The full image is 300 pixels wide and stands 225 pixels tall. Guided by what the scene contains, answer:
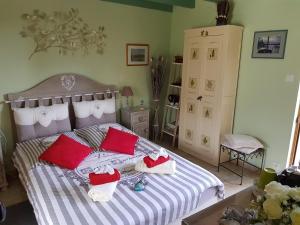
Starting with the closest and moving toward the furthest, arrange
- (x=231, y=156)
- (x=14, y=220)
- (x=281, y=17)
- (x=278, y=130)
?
(x=14, y=220)
(x=281, y=17)
(x=278, y=130)
(x=231, y=156)

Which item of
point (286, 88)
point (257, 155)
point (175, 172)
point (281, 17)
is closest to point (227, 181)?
point (257, 155)

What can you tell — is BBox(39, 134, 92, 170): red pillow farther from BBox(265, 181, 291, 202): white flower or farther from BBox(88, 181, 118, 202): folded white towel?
BBox(265, 181, 291, 202): white flower

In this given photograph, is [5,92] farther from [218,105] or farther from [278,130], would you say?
[278,130]

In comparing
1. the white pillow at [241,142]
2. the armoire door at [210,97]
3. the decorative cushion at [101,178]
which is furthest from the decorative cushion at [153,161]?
the armoire door at [210,97]

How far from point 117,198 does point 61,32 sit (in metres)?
2.36

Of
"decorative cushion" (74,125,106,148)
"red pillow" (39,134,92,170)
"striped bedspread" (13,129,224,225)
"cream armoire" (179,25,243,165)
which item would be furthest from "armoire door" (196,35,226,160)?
"red pillow" (39,134,92,170)

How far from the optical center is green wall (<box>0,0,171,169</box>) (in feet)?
9.48

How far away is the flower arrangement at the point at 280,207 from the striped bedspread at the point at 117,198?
38.1 inches

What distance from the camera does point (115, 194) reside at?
1956 millimetres

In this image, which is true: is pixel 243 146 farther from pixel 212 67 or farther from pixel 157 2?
pixel 157 2

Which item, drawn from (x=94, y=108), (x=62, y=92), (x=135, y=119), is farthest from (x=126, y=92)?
(x=62, y=92)

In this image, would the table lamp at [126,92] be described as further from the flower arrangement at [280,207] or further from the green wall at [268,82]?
the flower arrangement at [280,207]

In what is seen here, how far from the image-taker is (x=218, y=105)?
3.32 meters

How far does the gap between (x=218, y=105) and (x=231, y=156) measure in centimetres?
87
